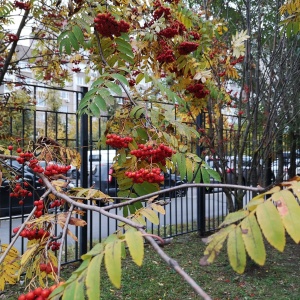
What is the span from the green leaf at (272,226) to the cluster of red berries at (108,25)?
2.08 m

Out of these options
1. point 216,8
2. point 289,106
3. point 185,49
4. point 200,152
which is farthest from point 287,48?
point 185,49

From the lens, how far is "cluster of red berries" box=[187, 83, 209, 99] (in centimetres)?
338

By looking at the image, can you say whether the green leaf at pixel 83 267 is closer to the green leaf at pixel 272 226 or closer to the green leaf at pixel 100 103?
the green leaf at pixel 272 226

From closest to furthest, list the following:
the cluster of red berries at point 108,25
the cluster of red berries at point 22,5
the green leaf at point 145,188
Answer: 1. the green leaf at point 145,188
2. the cluster of red berries at point 108,25
3. the cluster of red berries at point 22,5

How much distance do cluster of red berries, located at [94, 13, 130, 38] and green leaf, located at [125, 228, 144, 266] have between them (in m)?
2.00

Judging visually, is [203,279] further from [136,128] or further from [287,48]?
[287,48]

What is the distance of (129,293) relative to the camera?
3.91 m

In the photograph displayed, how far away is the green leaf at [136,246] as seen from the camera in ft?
2.85

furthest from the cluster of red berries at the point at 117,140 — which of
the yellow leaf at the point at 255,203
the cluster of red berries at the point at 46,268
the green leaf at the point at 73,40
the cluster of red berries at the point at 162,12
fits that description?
→ the cluster of red berries at the point at 162,12

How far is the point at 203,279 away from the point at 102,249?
3.69 m

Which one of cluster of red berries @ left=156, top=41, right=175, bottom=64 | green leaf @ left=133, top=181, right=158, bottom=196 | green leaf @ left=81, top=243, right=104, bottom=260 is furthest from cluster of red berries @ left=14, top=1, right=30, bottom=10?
green leaf @ left=81, top=243, right=104, bottom=260

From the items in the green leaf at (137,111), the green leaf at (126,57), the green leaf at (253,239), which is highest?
the green leaf at (126,57)

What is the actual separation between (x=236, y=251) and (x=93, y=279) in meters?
0.34

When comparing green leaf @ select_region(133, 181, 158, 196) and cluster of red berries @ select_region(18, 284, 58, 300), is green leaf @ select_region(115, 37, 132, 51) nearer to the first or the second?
green leaf @ select_region(133, 181, 158, 196)
